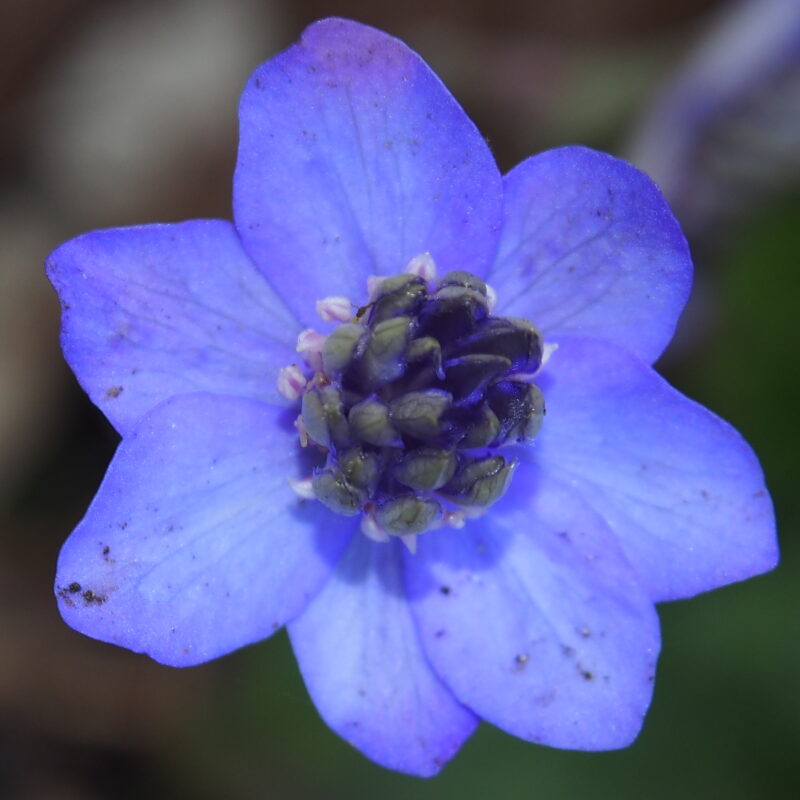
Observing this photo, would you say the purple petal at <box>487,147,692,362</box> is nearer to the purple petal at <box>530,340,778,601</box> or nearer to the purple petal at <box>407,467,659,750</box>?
the purple petal at <box>530,340,778,601</box>

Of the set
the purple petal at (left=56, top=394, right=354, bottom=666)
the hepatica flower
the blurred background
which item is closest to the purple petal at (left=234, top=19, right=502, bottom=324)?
the hepatica flower

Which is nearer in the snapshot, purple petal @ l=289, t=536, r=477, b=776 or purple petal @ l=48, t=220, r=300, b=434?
purple petal @ l=48, t=220, r=300, b=434

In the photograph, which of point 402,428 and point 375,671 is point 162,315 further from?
point 375,671

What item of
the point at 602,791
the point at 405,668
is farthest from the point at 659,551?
the point at 602,791

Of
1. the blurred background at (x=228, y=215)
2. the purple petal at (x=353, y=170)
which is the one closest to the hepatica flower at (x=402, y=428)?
the purple petal at (x=353, y=170)

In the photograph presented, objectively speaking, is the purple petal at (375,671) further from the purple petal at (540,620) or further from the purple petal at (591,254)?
the purple petal at (591,254)

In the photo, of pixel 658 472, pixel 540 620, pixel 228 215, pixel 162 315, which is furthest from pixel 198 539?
pixel 228 215
